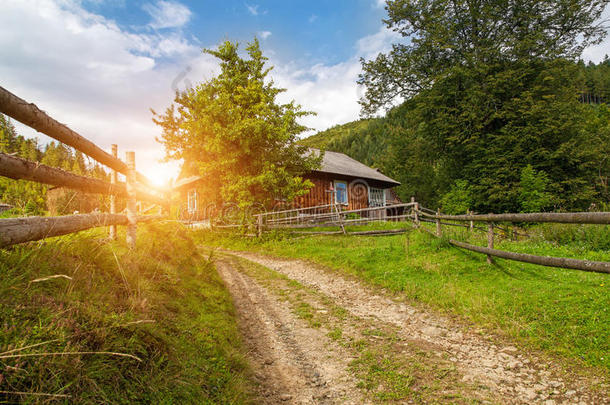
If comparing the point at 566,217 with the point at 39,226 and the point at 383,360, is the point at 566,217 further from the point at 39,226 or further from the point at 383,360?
the point at 39,226

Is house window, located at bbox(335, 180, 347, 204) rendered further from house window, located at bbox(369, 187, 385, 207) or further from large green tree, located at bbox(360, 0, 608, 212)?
large green tree, located at bbox(360, 0, 608, 212)

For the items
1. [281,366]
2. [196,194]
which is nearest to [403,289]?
[281,366]

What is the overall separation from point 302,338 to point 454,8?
24613mm

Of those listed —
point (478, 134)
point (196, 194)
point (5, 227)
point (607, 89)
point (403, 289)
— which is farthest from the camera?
point (607, 89)

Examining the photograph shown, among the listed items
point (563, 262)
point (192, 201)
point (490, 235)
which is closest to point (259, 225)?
point (490, 235)

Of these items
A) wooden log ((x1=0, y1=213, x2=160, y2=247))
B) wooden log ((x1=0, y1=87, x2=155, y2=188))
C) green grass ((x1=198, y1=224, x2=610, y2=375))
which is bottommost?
green grass ((x1=198, y1=224, x2=610, y2=375))

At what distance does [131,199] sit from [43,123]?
7.84 ft

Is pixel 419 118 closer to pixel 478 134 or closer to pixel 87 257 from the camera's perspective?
pixel 478 134

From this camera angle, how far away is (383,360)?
155 inches

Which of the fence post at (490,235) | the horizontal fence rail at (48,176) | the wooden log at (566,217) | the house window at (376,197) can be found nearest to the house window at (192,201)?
the house window at (376,197)

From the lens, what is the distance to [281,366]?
3.91 m

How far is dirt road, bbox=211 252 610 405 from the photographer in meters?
3.22

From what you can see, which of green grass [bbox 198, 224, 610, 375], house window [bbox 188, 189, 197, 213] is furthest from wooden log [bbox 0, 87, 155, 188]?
house window [bbox 188, 189, 197, 213]

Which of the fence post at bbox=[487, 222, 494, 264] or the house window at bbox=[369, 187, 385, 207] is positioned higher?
the house window at bbox=[369, 187, 385, 207]
